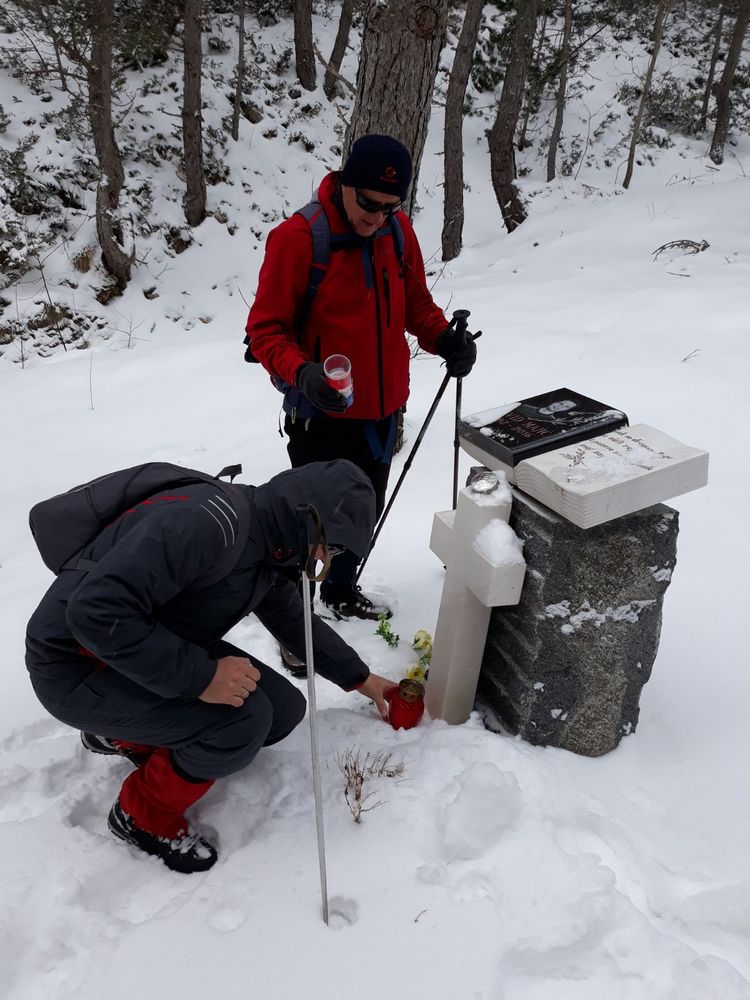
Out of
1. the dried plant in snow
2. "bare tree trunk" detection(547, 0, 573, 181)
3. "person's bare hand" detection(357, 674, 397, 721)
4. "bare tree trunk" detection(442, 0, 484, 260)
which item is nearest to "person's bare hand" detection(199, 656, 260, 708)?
the dried plant in snow

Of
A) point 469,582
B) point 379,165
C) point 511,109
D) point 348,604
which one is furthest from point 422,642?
point 511,109

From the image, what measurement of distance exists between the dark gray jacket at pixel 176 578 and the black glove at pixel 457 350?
49.1 inches

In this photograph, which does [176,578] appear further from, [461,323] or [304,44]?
[304,44]

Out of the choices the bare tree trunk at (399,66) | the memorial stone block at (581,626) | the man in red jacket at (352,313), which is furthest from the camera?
the bare tree trunk at (399,66)

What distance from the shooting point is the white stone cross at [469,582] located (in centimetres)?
217

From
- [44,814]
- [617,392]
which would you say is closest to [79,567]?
[44,814]

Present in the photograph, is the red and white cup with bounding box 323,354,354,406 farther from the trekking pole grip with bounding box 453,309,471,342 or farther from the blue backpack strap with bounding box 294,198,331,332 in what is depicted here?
the trekking pole grip with bounding box 453,309,471,342

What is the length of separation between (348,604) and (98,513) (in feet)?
5.30

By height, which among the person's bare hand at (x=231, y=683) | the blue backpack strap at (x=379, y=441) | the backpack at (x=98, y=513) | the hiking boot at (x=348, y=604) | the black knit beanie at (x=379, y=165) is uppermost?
the black knit beanie at (x=379, y=165)

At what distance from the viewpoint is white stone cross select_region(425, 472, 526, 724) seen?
7.12 ft

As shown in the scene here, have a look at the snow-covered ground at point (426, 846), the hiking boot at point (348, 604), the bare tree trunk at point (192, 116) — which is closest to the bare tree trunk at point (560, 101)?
the bare tree trunk at point (192, 116)

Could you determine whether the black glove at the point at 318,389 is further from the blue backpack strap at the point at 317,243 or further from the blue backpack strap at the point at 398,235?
the blue backpack strap at the point at 398,235

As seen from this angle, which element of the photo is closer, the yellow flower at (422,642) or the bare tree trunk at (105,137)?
the yellow flower at (422,642)

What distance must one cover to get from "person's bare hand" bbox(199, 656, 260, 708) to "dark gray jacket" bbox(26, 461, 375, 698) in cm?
4
